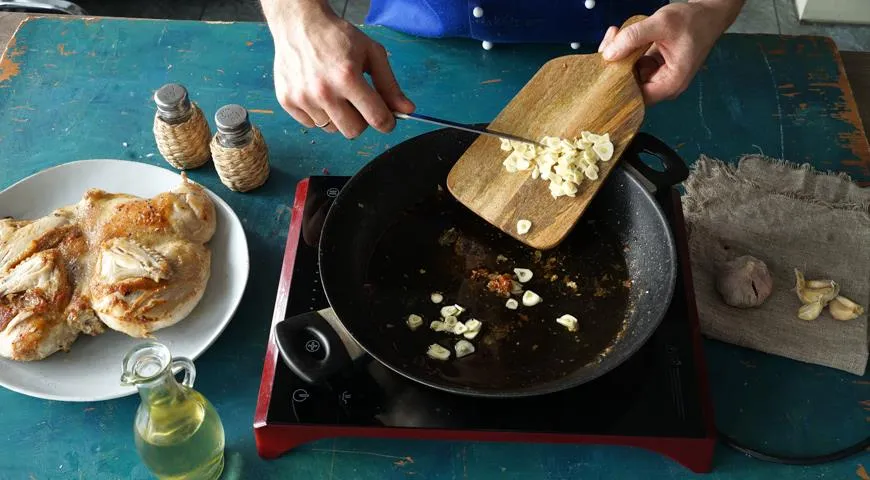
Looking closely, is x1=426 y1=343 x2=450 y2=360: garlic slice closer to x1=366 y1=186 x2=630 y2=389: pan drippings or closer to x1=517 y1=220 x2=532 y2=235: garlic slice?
x1=366 y1=186 x2=630 y2=389: pan drippings

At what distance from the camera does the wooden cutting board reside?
1.12 m

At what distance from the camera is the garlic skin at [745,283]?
1.07 meters

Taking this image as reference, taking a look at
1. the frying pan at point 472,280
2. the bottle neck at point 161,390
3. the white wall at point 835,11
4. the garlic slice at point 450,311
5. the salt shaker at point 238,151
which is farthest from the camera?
the white wall at point 835,11

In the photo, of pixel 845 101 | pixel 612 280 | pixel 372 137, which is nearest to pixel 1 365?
pixel 372 137

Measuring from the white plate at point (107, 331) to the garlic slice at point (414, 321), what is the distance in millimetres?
252

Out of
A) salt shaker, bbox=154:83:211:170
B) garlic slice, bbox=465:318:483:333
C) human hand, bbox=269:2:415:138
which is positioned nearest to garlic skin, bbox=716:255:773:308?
garlic slice, bbox=465:318:483:333

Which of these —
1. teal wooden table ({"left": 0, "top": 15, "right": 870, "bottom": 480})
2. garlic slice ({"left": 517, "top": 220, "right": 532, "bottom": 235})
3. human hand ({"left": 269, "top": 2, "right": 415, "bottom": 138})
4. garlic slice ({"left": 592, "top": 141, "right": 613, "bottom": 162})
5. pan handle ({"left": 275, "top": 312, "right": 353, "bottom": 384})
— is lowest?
teal wooden table ({"left": 0, "top": 15, "right": 870, "bottom": 480})

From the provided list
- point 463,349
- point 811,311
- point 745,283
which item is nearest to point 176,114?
point 463,349

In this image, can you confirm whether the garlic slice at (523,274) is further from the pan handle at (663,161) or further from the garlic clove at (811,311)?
the garlic clove at (811,311)

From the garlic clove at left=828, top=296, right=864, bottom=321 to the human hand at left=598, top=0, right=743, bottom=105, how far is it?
404mm

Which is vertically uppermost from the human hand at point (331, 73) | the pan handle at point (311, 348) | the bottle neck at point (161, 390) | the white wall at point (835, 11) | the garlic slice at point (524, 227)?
the human hand at point (331, 73)

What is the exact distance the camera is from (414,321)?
1024 millimetres

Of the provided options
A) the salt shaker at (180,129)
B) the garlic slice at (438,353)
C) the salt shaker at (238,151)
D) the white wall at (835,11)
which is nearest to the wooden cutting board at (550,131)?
the garlic slice at (438,353)

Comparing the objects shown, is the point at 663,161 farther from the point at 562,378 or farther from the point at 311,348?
the point at 311,348
